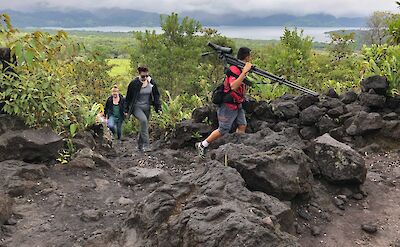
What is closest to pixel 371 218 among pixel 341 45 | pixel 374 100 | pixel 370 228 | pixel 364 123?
pixel 370 228

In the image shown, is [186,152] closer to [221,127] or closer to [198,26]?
[221,127]

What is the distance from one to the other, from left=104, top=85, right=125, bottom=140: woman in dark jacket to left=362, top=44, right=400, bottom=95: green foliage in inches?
277

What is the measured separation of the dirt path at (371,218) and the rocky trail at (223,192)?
15 millimetres

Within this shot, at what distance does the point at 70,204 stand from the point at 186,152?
4.47m

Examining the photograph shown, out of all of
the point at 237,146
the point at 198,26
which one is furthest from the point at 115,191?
the point at 198,26

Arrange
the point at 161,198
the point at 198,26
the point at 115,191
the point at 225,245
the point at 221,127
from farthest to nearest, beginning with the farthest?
the point at 198,26, the point at 221,127, the point at 115,191, the point at 161,198, the point at 225,245

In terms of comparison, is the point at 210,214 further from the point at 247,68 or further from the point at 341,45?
the point at 341,45

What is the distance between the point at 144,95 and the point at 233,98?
9.61 feet

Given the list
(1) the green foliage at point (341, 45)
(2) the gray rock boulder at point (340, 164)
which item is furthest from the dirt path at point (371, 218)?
(1) the green foliage at point (341, 45)

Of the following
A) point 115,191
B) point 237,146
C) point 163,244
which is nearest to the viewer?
point 163,244

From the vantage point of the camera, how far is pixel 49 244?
5168mm

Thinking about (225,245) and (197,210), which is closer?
(225,245)

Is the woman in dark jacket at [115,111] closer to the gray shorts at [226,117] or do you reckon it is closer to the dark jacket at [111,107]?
the dark jacket at [111,107]

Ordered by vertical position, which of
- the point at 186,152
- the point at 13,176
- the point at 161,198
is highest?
the point at 161,198
